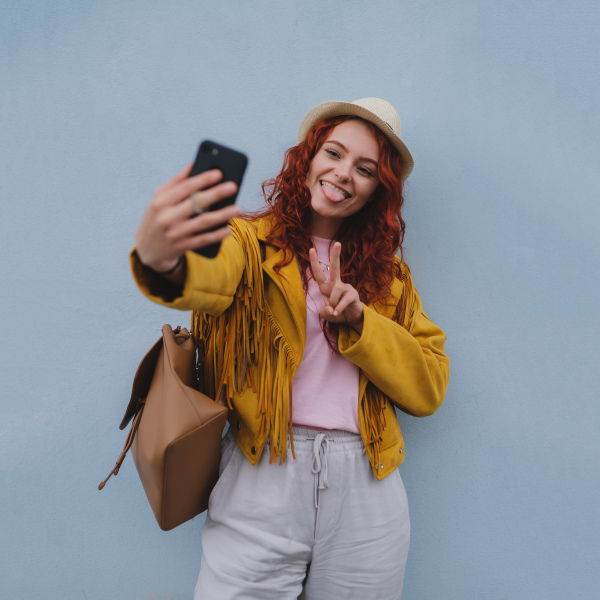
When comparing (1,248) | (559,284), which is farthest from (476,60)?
(1,248)

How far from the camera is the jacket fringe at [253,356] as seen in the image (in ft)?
3.50

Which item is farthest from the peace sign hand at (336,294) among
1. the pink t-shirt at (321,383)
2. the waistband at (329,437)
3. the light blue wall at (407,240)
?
the light blue wall at (407,240)

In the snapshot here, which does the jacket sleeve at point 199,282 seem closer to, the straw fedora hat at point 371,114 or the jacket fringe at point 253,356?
the jacket fringe at point 253,356

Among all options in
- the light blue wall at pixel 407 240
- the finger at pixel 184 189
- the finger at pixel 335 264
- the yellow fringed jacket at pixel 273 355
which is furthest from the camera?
the light blue wall at pixel 407 240

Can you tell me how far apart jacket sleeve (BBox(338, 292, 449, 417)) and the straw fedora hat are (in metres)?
0.41

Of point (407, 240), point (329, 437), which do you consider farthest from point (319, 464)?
point (407, 240)

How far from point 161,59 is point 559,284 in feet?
4.42

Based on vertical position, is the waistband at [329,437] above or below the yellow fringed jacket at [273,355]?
below

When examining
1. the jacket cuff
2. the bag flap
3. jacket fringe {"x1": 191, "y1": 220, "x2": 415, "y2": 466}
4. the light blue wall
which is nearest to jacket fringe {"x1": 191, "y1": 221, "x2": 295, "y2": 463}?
jacket fringe {"x1": 191, "y1": 220, "x2": 415, "y2": 466}

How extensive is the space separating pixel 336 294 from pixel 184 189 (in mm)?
397

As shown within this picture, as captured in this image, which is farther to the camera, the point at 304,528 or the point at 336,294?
the point at 304,528

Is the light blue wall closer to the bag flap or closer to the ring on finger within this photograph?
the bag flap

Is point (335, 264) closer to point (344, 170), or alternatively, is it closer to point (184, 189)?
point (344, 170)

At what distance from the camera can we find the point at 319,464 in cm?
108
